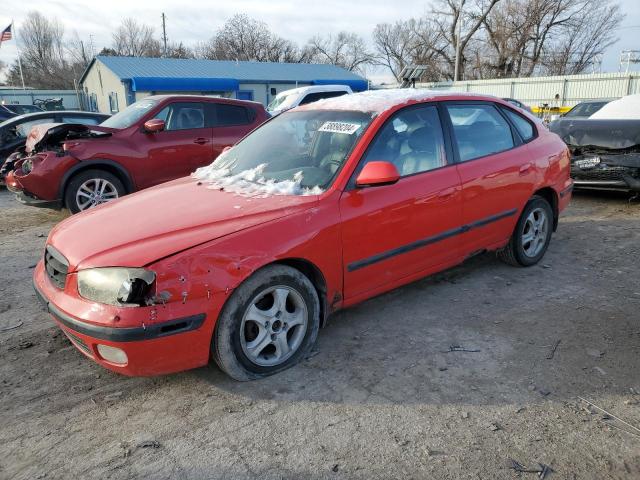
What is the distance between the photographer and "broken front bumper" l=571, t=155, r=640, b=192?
22.6 feet

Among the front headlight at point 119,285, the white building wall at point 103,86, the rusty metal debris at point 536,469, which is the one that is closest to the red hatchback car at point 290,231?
the front headlight at point 119,285

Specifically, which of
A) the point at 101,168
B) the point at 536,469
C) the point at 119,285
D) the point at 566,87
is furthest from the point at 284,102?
the point at 566,87

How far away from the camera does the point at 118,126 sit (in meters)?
7.07

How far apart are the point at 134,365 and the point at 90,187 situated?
4826 millimetres

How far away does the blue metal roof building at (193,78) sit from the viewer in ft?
92.2

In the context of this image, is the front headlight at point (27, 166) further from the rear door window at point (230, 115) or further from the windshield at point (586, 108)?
the windshield at point (586, 108)

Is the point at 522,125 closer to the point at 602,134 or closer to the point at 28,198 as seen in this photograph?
the point at 602,134

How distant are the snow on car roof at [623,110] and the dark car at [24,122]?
29.6 ft

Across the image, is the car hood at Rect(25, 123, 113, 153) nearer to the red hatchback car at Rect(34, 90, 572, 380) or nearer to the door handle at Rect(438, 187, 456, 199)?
the red hatchback car at Rect(34, 90, 572, 380)

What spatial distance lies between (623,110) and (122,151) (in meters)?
8.11

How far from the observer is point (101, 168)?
6660 millimetres

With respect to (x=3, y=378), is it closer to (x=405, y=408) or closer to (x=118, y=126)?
(x=405, y=408)

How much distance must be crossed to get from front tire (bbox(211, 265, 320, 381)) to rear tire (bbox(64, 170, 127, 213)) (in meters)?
4.41

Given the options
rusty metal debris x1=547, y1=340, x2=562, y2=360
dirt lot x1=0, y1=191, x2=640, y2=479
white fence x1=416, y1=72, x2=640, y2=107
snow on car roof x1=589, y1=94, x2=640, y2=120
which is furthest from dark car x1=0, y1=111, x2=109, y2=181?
white fence x1=416, y1=72, x2=640, y2=107
